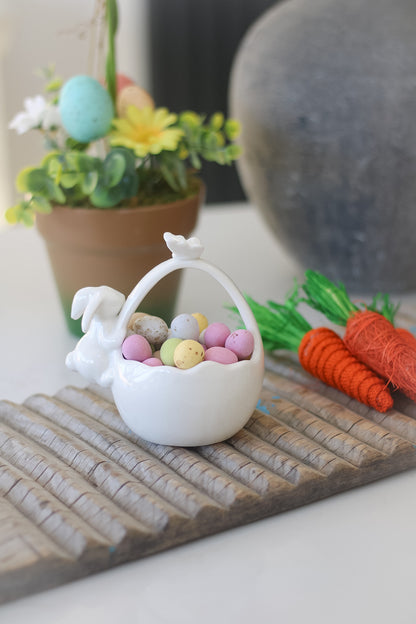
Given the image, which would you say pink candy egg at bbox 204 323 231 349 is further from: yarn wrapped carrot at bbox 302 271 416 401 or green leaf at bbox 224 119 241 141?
green leaf at bbox 224 119 241 141

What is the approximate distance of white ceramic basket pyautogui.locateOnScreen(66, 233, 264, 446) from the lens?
548 millimetres

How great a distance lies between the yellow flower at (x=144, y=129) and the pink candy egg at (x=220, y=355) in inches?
11.6

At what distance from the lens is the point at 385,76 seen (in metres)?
0.84

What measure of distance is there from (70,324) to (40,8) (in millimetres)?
1336

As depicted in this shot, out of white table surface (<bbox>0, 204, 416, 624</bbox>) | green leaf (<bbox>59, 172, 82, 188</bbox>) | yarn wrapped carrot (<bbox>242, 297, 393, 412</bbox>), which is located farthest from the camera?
green leaf (<bbox>59, 172, 82, 188</bbox>)

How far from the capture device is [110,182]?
0.76m

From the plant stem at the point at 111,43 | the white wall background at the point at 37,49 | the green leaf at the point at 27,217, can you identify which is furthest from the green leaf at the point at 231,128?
the white wall background at the point at 37,49

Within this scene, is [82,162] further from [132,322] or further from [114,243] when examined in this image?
[132,322]

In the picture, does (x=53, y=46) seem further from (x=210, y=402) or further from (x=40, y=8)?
(x=210, y=402)

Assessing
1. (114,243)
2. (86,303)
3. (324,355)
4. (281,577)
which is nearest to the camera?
(281,577)

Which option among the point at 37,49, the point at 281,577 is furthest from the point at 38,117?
the point at 37,49

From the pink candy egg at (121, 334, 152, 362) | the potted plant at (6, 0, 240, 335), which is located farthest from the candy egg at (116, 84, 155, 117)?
the pink candy egg at (121, 334, 152, 362)

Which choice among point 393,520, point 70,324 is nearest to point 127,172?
point 70,324

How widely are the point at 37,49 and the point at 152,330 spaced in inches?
62.0
